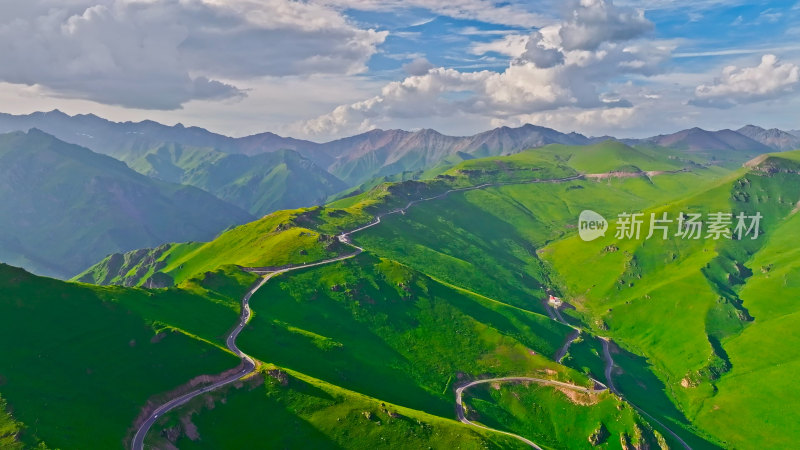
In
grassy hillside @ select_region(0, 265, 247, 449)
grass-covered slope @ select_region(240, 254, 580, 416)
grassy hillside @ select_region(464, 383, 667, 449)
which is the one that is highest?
grassy hillside @ select_region(0, 265, 247, 449)

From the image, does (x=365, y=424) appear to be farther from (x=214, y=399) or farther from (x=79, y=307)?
(x=79, y=307)

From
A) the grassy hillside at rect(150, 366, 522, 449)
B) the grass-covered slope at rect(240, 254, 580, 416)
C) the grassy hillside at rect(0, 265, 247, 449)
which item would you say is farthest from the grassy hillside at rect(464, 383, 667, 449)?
the grassy hillside at rect(0, 265, 247, 449)

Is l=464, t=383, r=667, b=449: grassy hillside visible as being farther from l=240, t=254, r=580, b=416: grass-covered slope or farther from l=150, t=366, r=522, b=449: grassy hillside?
l=150, t=366, r=522, b=449: grassy hillside

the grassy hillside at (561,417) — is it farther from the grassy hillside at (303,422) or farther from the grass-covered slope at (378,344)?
the grassy hillside at (303,422)

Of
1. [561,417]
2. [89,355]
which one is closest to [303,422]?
[89,355]

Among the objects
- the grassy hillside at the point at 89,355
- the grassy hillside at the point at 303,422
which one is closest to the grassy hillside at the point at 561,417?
the grassy hillside at the point at 303,422

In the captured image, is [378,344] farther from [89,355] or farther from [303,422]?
[89,355]

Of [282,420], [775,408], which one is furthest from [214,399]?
[775,408]

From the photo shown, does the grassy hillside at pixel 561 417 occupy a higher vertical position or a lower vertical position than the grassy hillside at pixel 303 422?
lower
